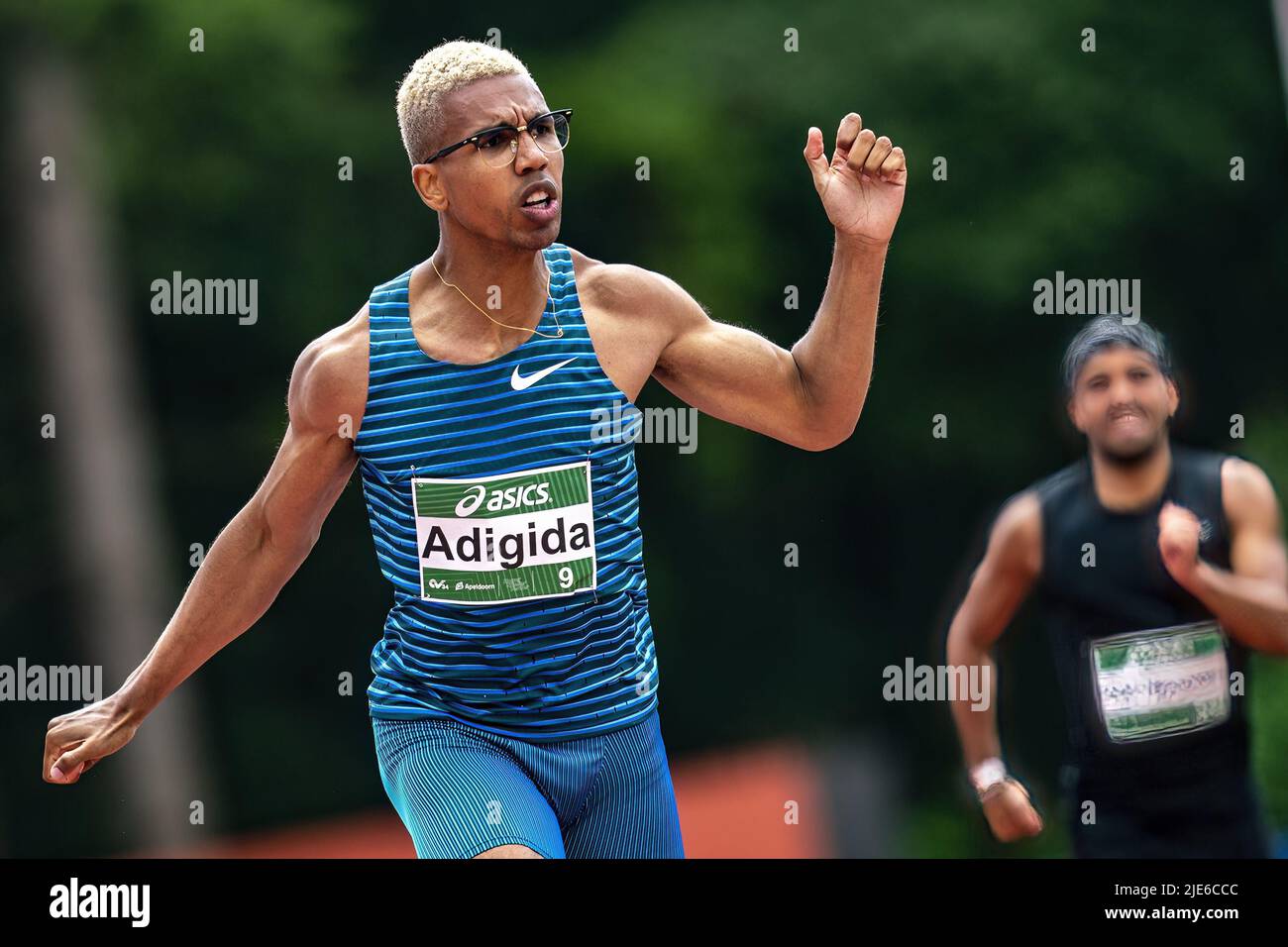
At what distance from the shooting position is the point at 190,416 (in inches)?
558

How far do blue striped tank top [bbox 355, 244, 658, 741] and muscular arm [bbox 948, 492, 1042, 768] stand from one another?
104 cm

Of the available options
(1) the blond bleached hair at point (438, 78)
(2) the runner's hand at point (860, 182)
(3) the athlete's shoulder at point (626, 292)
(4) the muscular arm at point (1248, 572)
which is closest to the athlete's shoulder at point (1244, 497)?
(4) the muscular arm at point (1248, 572)

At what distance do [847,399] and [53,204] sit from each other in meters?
10.1

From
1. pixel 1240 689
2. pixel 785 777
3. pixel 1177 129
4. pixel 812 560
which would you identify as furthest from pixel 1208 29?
pixel 1240 689

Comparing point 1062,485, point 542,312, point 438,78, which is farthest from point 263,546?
point 1062,485

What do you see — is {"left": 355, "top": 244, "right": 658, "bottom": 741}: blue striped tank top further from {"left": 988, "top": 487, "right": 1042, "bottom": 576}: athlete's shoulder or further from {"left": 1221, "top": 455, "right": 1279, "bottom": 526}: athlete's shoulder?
{"left": 1221, "top": 455, "right": 1279, "bottom": 526}: athlete's shoulder

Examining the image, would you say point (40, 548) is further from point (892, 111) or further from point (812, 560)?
point (892, 111)

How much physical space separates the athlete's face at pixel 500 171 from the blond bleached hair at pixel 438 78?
19mm

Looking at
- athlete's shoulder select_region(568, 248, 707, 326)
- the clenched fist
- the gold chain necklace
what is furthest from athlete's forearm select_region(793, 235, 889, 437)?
the clenched fist

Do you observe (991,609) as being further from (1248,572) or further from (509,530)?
(509,530)

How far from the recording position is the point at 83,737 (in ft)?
16.4

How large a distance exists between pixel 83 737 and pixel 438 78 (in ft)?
5.30

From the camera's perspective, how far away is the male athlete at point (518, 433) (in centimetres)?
466

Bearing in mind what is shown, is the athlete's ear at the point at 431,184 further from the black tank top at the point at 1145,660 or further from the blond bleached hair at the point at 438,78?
the black tank top at the point at 1145,660
